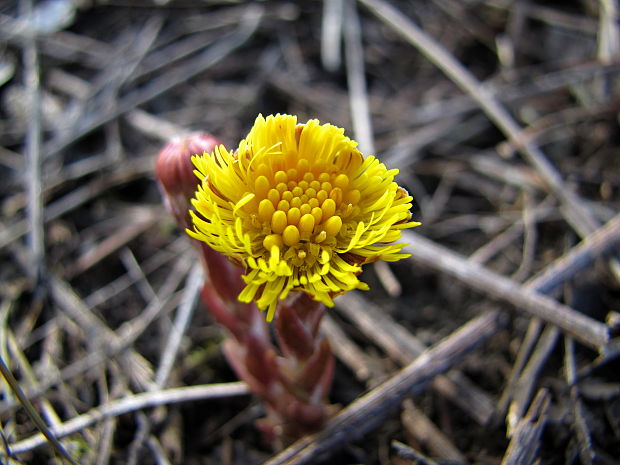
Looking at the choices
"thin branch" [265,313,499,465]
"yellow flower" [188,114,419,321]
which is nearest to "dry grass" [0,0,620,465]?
"thin branch" [265,313,499,465]

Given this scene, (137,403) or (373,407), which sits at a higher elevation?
(137,403)

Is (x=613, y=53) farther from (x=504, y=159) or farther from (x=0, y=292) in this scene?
(x=0, y=292)

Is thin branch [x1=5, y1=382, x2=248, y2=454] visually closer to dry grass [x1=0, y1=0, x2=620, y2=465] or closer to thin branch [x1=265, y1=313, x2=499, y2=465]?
dry grass [x1=0, y1=0, x2=620, y2=465]

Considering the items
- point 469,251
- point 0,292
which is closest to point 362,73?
point 469,251

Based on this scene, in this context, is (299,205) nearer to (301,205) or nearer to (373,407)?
(301,205)

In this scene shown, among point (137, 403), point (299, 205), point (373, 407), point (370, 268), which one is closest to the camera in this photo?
point (299, 205)

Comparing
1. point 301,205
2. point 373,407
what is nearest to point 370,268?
point 373,407
